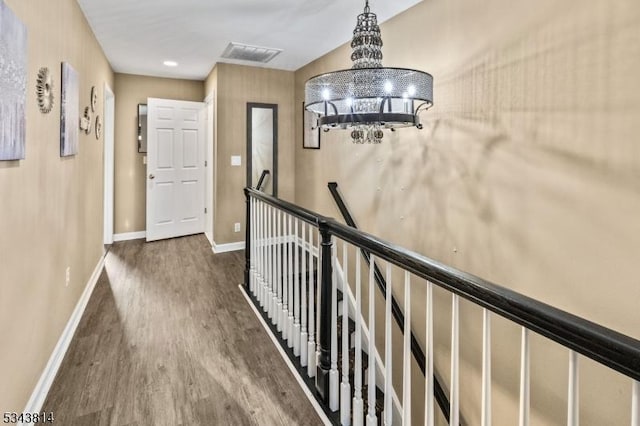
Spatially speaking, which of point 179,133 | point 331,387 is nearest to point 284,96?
point 179,133

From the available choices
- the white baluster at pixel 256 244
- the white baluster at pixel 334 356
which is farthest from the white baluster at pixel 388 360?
the white baluster at pixel 256 244

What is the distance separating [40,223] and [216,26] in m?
2.27

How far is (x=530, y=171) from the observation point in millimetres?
2125

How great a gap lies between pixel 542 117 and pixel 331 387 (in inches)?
70.8

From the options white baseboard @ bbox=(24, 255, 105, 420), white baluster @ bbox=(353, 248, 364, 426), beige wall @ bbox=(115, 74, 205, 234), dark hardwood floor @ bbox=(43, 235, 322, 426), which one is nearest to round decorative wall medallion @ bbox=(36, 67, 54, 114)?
white baseboard @ bbox=(24, 255, 105, 420)

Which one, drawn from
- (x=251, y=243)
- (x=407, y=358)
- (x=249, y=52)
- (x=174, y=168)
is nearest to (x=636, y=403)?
(x=407, y=358)

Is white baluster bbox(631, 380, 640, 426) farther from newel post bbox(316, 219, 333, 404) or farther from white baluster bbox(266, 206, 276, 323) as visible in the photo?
white baluster bbox(266, 206, 276, 323)

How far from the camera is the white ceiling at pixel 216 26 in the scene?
2.95m

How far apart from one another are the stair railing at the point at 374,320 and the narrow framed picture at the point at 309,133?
1570 mm

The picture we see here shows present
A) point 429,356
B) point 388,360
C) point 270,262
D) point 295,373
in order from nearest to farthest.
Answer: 1. point 429,356
2. point 388,360
3. point 295,373
4. point 270,262

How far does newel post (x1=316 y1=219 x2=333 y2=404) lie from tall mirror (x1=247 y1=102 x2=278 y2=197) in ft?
10.9

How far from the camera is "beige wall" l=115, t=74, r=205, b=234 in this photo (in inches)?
212

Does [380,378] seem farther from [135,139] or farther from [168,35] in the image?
[135,139]

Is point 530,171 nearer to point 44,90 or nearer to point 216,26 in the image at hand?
point 44,90
